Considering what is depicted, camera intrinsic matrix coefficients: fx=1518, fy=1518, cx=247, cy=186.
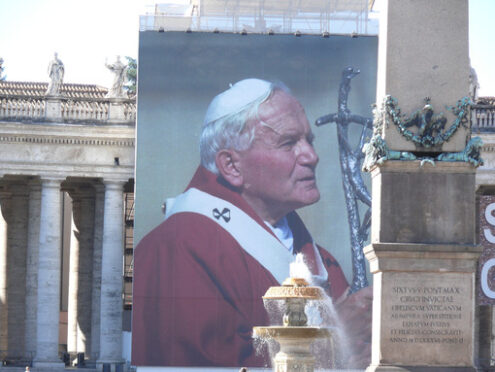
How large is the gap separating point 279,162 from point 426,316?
1423 inches

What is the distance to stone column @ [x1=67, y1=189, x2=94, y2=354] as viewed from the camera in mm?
66625

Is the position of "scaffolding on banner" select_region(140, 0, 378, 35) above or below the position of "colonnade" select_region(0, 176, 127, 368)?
above

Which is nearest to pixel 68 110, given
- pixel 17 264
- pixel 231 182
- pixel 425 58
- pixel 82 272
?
pixel 231 182

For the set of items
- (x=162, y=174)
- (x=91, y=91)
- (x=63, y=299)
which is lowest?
(x=63, y=299)

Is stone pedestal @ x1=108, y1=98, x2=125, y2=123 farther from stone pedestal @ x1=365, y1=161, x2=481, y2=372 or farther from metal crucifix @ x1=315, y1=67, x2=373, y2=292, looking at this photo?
stone pedestal @ x1=365, y1=161, x2=481, y2=372

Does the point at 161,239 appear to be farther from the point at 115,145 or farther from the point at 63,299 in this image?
the point at 63,299

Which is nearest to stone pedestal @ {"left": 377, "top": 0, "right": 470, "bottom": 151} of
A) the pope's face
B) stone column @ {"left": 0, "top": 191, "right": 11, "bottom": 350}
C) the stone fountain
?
the stone fountain

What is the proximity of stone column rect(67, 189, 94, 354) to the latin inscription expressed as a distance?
146 ft

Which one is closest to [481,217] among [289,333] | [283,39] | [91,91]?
[283,39]

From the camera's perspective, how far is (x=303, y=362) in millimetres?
29953

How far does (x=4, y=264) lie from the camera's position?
213ft

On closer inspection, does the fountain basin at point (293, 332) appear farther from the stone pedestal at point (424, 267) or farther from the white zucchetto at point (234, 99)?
the white zucchetto at point (234, 99)

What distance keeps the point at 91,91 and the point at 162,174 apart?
43.1 ft

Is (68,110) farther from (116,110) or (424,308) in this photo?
(424,308)
